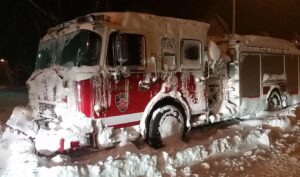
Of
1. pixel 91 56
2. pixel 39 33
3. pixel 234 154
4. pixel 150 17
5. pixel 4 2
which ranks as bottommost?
pixel 234 154

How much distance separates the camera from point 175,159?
22.9 ft

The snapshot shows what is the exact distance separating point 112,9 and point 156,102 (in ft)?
48.8

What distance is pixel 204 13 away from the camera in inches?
1231

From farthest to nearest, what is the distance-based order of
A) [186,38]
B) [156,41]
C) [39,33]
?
1. [39,33]
2. [186,38]
3. [156,41]

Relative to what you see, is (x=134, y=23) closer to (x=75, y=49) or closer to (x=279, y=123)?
(x=75, y=49)

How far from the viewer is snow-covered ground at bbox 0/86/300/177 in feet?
20.4

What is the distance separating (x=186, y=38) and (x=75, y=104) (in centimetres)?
329

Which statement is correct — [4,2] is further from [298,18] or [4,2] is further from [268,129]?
[298,18]

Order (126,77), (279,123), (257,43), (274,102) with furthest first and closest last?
1. (274,102)
2. (257,43)
3. (279,123)
4. (126,77)

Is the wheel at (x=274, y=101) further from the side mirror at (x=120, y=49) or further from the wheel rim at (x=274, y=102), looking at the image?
the side mirror at (x=120, y=49)

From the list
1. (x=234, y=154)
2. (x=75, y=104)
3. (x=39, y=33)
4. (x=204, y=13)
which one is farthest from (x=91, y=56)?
(x=204, y=13)

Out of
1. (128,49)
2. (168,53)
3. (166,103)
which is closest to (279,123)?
(166,103)

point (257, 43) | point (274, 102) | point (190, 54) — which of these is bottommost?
point (274, 102)

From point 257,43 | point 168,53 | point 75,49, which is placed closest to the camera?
point 75,49
